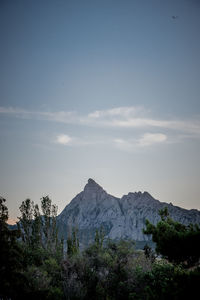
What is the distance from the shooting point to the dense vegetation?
10430mm

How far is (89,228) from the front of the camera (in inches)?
7741

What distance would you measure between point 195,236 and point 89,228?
643 feet

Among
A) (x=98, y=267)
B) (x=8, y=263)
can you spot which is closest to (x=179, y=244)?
(x=8, y=263)

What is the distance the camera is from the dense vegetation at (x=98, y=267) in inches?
411

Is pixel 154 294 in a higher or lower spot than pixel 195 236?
lower

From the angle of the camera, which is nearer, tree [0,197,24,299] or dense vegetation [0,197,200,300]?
dense vegetation [0,197,200,300]

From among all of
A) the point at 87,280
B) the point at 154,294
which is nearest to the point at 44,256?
the point at 87,280

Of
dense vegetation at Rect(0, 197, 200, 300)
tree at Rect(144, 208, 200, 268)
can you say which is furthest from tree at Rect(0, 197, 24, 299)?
tree at Rect(144, 208, 200, 268)

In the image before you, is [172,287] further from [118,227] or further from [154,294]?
[118,227]

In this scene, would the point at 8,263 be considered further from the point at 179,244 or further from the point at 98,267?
the point at 98,267

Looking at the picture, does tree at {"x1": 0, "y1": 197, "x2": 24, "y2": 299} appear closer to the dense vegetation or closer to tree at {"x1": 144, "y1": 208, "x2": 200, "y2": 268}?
the dense vegetation

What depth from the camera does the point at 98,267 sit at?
2369 cm

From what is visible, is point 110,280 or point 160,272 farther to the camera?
point 110,280

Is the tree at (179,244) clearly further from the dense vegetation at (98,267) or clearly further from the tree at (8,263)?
the tree at (8,263)
